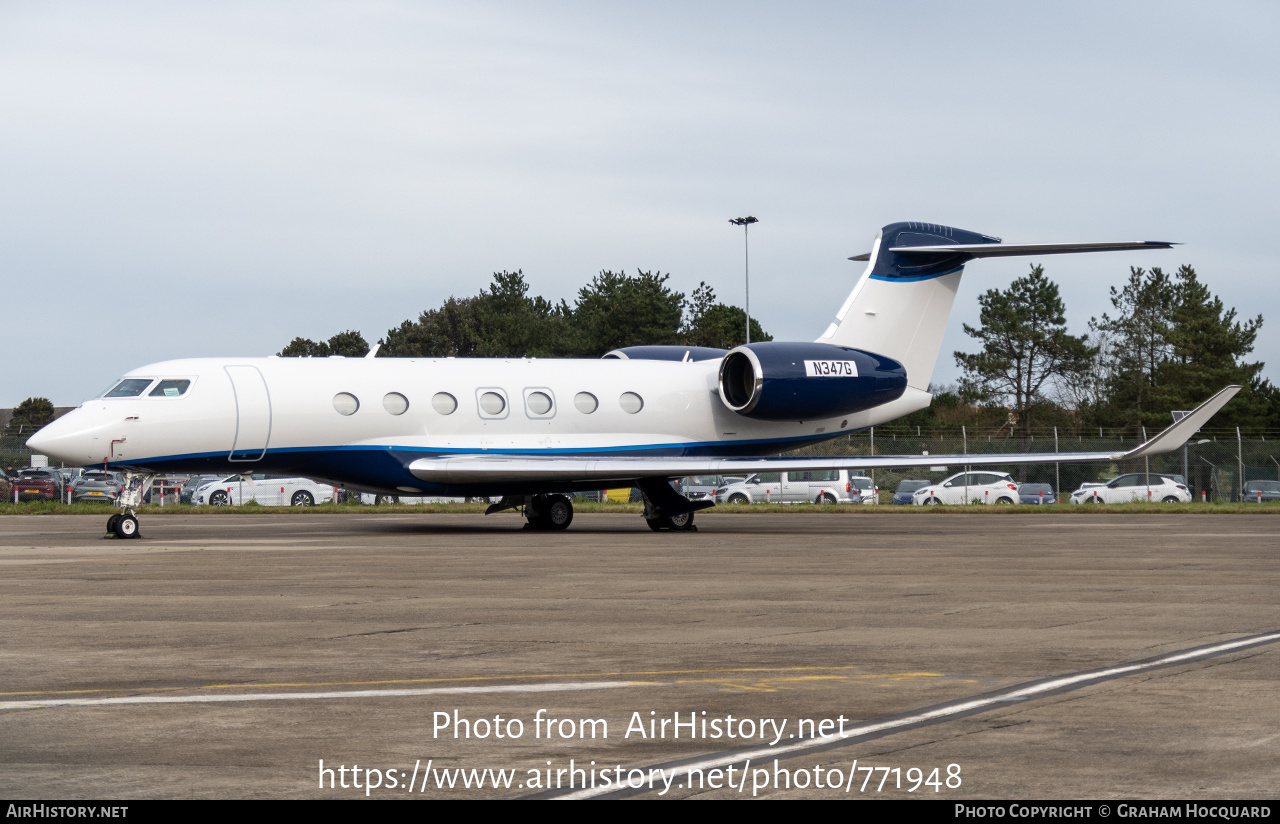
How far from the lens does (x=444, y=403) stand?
2388cm

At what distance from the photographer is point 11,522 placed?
2777 centimetres

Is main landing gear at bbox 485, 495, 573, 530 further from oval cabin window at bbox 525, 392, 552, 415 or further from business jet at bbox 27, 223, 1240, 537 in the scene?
oval cabin window at bbox 525, 392, 552, 415

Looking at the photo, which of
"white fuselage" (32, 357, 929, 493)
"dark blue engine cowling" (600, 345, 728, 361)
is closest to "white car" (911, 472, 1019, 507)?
"dark blue engine cowling" (600, 345, 728, 361)

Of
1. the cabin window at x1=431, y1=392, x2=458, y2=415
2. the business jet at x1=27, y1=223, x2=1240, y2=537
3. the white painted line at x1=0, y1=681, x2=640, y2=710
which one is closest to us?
the white painted line at x1=0, y1=681, x2=640, y2=710

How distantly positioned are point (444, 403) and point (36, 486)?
82.5 ft

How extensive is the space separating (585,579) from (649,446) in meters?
12.4

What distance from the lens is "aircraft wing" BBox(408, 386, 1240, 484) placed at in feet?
73.8

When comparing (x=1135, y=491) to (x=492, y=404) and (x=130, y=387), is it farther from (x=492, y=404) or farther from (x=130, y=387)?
(x=130, y=387)

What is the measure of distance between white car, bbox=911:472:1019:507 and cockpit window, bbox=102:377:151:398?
26.1m

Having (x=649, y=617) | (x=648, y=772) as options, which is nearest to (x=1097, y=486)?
(x=649, y=617)

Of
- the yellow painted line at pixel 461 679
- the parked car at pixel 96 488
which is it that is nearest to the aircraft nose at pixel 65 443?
the yellow painted line at pixel 461 679

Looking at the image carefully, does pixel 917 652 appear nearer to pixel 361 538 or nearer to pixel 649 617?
pixel 649 617

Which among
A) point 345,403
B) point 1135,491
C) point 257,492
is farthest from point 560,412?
point 1135,491

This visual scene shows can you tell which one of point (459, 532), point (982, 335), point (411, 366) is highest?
point (982, 335)
